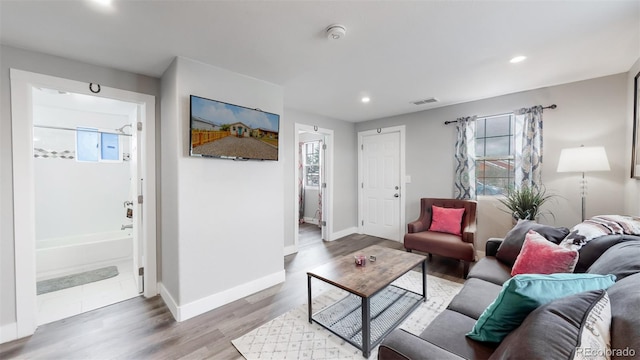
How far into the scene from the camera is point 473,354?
3.74 feet

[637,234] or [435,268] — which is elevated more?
[637,234]

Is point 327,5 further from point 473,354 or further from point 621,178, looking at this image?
point 621,178

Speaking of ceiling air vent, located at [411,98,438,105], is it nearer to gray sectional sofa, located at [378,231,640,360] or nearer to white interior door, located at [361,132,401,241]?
white interior door, located at [361,132,401,241]

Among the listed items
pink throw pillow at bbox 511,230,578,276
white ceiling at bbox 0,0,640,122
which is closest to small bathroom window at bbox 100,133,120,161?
white ceiling at bbox 0,0,640,122

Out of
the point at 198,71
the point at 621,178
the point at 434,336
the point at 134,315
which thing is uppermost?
the point at 198,71


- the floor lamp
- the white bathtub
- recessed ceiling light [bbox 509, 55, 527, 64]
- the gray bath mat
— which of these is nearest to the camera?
recessed ceiling light [bbox 509, 55, 527, 64]

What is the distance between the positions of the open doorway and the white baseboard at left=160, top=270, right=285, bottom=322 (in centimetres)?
189

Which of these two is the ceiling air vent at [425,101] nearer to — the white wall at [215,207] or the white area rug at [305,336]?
the white wall at [215,207]

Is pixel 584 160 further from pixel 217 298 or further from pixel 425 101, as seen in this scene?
pixel 217 298

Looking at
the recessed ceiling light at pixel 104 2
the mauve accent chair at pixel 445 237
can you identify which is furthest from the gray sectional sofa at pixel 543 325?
the recessed ceiling light at pixel 104 2

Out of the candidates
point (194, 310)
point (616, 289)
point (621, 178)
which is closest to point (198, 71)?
point (194, 310)

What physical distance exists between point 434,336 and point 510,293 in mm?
460

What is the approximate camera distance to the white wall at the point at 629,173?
7.51ft

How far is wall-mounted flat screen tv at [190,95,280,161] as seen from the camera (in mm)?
2217
